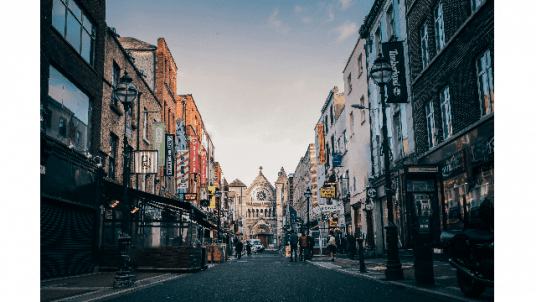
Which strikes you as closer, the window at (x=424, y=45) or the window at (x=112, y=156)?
the window at (x=424, y=45)

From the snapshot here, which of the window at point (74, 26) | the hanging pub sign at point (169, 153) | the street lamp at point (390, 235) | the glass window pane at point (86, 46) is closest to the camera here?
the street lamp at point (390, 235)

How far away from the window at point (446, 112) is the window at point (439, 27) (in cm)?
168

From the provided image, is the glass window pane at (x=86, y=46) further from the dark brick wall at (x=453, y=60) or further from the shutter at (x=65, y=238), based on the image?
the dark brick wall at (x=453, y=60)

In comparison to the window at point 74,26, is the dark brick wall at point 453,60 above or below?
below

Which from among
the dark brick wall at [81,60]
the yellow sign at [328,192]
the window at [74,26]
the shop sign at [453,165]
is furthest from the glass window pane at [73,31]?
the yellow sign at [328,192]

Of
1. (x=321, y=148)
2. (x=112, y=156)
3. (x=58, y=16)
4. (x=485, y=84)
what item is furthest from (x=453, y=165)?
(x=321, y=148)

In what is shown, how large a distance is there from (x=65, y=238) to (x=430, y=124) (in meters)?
13.7

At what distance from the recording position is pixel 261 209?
108188mm

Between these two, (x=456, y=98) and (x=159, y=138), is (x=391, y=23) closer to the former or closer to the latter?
(x=456, y=98)

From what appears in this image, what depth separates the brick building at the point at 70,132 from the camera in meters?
14.1

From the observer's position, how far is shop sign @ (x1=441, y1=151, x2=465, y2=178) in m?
14.8

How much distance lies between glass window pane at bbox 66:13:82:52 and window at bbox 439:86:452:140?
43.2 feet

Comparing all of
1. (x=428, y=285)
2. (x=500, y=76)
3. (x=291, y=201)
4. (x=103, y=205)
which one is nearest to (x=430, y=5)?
(x=500, y=76)

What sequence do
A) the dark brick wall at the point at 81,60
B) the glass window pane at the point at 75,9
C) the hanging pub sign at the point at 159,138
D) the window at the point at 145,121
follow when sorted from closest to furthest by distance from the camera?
the dark brick wall at the point at 81,60 → the glass window pane at the point at 75,9 → the window at the point at 145,121 → the hanging pub sign at the point at 159,138
